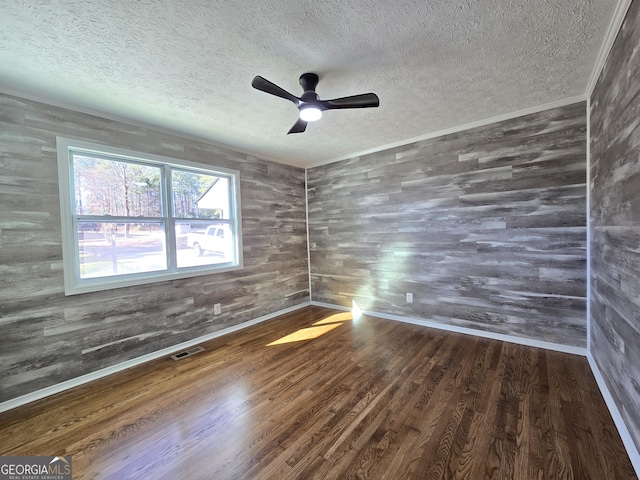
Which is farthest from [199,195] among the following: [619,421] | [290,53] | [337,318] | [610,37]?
[619,421]

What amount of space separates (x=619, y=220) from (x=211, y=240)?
154 inches

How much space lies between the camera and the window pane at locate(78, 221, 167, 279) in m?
2.52

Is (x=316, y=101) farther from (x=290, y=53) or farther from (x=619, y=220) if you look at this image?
(x=619, y=220)

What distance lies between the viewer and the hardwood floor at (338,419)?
57.5 inches

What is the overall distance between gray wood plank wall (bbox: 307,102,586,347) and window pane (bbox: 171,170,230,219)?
1812mm

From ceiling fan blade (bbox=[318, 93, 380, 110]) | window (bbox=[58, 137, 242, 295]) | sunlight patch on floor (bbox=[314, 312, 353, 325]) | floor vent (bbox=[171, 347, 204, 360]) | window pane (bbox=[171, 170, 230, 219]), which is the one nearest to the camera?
ceiling fan blade (bbox=[318, 93, 380, 110])

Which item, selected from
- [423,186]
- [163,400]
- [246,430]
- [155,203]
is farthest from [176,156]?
[423,186]

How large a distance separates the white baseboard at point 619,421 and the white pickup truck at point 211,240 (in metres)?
3.95

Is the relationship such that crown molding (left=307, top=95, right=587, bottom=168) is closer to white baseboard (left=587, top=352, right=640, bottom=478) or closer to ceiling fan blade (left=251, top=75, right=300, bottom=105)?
ceiling fan blade (left=251, top=75, right=300, bottom=105)

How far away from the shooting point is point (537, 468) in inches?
55.2

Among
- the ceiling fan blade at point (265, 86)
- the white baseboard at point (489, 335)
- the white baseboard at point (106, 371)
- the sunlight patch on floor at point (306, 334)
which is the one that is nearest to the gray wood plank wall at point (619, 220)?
the white baseboard at point (489, 335)

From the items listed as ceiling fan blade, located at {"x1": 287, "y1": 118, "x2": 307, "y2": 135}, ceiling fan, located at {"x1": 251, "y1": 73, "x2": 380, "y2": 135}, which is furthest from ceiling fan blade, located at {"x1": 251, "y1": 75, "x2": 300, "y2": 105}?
ceiling fan blade, located at {"x1": 287, "y1": 118, "x2": 307, "y2": 135}

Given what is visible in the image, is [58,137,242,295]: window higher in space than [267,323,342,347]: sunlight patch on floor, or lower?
higher

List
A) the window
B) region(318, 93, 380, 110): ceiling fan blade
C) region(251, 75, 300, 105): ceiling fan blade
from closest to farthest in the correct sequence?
region(251, 75, 300, 105): ceiling fan blade < region(318, 93, 380, 110): ceiling fan blade < the window
